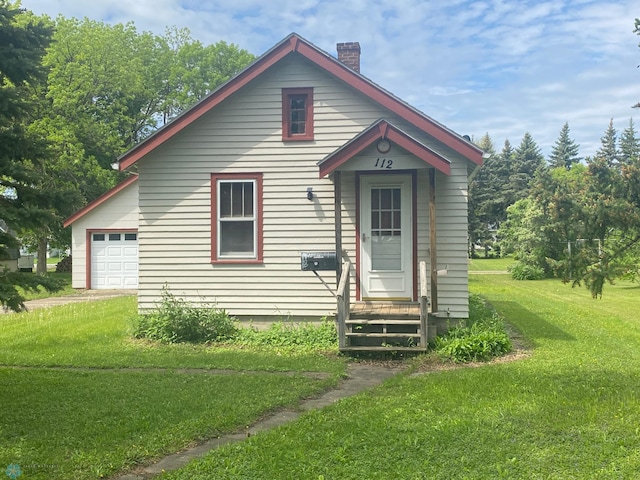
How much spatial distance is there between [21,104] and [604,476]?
6812 millimetres

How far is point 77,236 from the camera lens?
74.0 feet

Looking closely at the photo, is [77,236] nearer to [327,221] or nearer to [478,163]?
[327,221]

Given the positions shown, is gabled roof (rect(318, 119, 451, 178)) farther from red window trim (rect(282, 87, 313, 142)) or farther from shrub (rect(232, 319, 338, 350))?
shrub (rect(232, 319, 338, 350))

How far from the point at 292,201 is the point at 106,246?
13968mm

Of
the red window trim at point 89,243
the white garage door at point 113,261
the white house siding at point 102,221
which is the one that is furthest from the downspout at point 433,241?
the white garage door at point 113,261

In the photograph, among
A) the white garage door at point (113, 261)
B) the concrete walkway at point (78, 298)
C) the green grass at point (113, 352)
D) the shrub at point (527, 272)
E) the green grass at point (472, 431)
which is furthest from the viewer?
the shrub at point (527, 272)

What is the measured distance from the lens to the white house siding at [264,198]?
36.6ft

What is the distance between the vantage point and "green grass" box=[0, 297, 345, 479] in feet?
16.8

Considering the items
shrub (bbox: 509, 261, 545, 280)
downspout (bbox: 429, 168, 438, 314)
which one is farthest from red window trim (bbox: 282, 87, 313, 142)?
shrub (bbox: 509, 261, 545, 280)

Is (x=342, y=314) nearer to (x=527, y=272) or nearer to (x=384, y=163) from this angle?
(x=384, y=163)

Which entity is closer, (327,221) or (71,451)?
(71,451)

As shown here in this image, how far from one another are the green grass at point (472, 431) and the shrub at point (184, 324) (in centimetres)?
422

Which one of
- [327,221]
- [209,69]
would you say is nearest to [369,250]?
[327,221]

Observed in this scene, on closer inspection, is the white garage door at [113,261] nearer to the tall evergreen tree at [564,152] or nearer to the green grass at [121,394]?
the green grass at [121,394]
